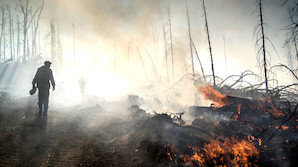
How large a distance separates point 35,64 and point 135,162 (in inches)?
1164

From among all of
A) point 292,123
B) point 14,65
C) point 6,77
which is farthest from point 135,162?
point 14,65

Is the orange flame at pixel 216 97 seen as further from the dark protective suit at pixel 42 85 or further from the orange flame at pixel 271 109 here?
the dark protective suit at pixel 42 85

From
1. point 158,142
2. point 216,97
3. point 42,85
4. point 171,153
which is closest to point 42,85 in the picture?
point 42,85

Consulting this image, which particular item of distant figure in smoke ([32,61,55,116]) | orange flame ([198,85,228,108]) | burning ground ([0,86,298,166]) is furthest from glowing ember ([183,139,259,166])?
distant figure in smoke ([32,61,55,116])

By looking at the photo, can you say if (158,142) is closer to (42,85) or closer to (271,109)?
(42,85)

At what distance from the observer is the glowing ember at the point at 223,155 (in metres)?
4.29

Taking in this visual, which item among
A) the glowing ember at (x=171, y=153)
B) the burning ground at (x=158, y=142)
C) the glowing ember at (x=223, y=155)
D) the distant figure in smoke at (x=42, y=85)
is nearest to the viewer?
the glowing ember at (x=171, y=153)

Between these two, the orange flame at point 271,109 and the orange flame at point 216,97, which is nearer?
the orange flame at point 271,109

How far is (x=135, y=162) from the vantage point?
13.9ft

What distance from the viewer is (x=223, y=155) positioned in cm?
445

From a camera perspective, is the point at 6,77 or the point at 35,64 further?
the point at 35,64

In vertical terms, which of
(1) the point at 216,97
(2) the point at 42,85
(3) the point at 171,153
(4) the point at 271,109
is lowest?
(3) the point at 171,153

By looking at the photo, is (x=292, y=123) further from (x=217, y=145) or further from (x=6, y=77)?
(x=6, y=77)

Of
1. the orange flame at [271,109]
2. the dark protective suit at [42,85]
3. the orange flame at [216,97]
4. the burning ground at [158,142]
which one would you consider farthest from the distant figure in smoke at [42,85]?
the orange flame at [271,109]
